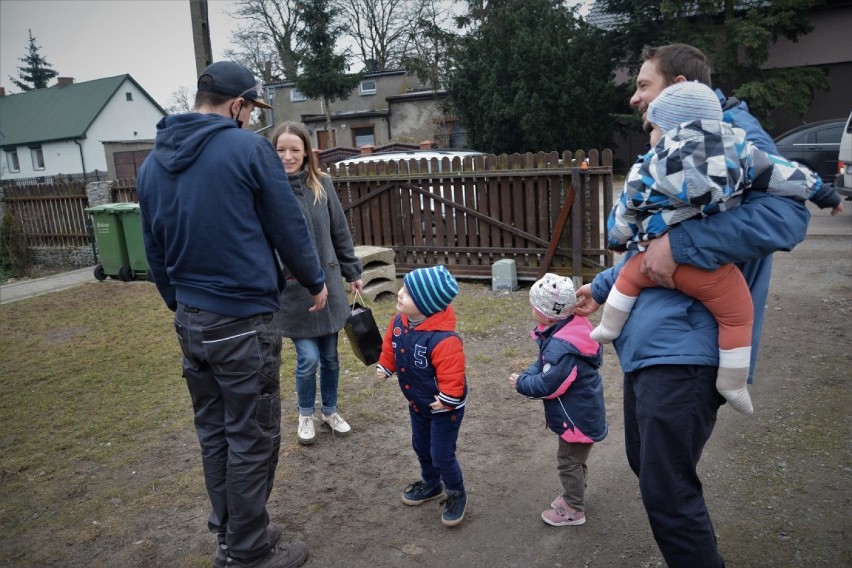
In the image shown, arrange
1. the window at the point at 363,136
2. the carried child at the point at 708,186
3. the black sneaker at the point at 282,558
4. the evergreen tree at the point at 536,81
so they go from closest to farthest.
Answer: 1. the carried child at the point at 708,186
2. the black sneaker at the point at 282,558
3. the evergreen tree at the point at 536,81
4. the window at the point at 363,136

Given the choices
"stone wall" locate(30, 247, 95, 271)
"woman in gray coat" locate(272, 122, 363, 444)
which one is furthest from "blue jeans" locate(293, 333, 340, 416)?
"stone wall" locate(30, 247, 95, 271)

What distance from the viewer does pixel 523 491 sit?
3672 mm

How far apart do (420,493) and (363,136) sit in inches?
1246

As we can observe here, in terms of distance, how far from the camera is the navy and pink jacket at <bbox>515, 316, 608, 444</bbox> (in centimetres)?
304

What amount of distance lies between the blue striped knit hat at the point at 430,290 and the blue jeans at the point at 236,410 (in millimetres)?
657

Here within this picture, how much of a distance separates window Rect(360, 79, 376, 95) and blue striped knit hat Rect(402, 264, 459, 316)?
3460 cm

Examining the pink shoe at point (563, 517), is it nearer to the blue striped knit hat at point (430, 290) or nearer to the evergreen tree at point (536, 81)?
the blue striped knit hat at point (430, 290)

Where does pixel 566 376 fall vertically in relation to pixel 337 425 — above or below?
above

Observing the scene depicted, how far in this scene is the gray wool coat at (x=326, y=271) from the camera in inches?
161

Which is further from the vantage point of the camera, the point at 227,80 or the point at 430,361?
the point at 430,361

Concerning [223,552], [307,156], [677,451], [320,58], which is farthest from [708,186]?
[320,58]

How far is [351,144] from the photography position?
112 feet

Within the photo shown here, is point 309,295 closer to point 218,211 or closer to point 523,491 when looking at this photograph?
point 218,211

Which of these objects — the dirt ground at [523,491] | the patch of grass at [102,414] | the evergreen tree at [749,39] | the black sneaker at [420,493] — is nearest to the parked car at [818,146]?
the evergreen tree at [749,39]
